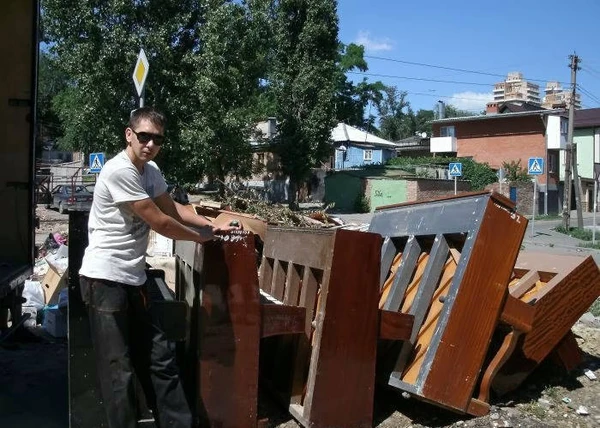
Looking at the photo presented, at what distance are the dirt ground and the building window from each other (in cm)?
5152

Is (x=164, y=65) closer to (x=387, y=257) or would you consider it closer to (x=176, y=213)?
(x=387, y=257)

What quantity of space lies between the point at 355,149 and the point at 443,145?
7410 millimetres

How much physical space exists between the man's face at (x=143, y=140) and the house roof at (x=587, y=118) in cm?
5538

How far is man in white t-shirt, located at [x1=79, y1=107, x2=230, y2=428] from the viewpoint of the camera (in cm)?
325

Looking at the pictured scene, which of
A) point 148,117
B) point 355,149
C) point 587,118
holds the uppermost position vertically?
point 587,118

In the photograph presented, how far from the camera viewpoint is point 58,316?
6180 mm

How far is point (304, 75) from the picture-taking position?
32.9 meters

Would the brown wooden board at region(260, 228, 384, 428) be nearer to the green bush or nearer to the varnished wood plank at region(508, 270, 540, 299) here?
the varnished wood plank at region(508, 270, 540, 299)

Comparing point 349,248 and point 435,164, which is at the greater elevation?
point 435,164

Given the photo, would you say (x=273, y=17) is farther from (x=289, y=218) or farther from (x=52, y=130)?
(x=52, y=130)

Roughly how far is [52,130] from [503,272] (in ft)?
219

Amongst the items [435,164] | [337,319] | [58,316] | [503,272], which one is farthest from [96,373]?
[435,164]

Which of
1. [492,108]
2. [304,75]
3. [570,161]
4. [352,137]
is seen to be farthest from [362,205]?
[492,108]

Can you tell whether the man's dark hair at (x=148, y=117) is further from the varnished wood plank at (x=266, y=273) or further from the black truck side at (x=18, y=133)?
the black truck side at (x=18, y=133)
